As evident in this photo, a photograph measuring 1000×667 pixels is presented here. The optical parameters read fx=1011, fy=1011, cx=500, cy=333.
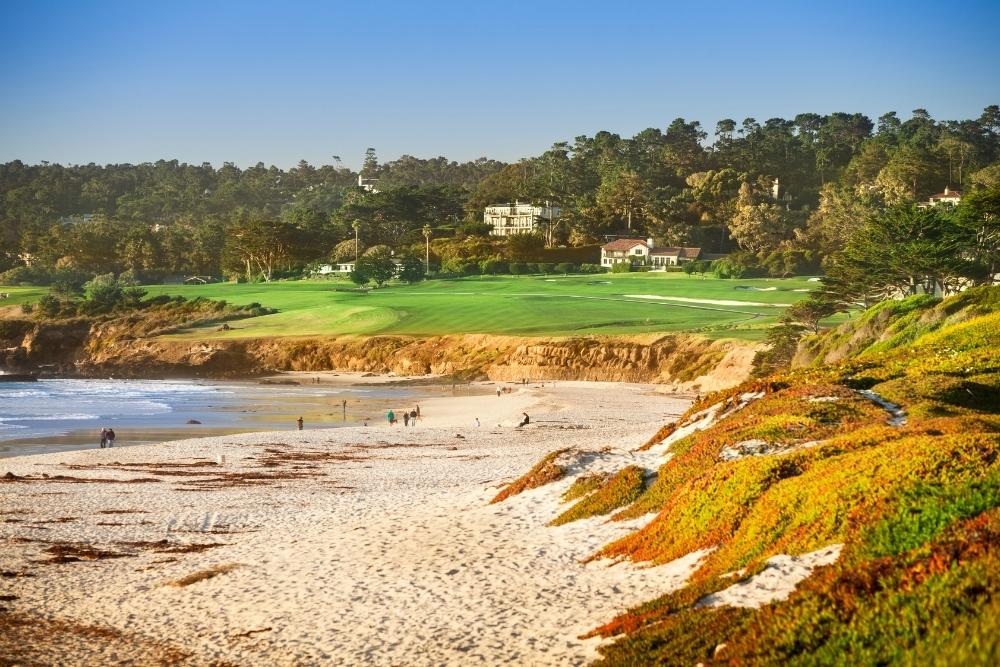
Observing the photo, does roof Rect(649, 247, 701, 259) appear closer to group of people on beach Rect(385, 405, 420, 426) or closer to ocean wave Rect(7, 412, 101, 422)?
group of people on beach Rect(385, 405, 420, 426)

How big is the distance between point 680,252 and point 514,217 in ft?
119

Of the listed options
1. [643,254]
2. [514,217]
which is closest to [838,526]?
[643,254]

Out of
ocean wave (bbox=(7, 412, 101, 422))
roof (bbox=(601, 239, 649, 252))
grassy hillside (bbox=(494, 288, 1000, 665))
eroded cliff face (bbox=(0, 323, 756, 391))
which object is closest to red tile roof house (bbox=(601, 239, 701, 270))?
roof (bbox=(601, 239, 649, 252))

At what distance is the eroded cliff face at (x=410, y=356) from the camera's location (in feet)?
230

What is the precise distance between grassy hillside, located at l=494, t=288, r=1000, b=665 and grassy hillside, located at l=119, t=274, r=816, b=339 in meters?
49.4

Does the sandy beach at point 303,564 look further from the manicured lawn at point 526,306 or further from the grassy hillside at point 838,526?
the manicured lawn at point 526,306

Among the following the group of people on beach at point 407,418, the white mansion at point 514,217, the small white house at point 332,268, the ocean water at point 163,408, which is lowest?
the ocean water at point 163,408

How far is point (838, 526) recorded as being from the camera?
13.7 m

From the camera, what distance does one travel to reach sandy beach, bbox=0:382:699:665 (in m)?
14.9

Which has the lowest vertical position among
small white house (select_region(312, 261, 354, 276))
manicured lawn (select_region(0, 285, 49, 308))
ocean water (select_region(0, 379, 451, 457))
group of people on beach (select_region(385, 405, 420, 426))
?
ocean water (select_region(0, 379, 451, 457))

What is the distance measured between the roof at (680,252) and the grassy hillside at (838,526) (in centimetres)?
11809

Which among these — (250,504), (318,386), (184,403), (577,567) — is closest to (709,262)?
(318,386)

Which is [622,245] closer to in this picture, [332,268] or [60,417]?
[332,268]

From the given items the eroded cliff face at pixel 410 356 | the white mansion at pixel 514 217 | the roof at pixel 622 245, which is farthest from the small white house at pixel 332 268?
the eroded cliff face at pixel 410 356
